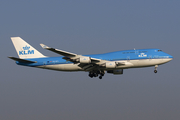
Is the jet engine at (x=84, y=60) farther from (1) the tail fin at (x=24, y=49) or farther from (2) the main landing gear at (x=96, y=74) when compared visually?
(1) the tail fin at (x=24, y=49)

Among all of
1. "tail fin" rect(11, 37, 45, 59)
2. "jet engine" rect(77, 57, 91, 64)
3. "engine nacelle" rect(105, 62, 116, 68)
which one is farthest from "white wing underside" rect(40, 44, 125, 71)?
"tail fin" rect(11, 37, 45, 59)

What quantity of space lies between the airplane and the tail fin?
0.81 metres

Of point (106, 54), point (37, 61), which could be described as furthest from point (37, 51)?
point (106, 54)

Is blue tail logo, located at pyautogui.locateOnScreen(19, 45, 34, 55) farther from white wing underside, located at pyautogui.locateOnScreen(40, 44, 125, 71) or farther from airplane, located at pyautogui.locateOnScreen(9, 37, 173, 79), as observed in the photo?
white wing underside, located at pyautogui.locateOnScreen(40, 44, 125, 71)

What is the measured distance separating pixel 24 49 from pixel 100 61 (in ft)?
52.9

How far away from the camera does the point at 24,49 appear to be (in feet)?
190

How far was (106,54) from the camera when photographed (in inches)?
2072

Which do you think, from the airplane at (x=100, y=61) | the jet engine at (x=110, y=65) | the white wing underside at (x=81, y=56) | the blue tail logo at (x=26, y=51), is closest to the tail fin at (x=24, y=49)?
the blue tail logo at (x=26, y=51)

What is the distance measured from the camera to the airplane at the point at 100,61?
49.7 m

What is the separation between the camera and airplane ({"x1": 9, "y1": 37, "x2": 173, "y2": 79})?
1957 inches

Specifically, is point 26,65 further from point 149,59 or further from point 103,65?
point 149,59

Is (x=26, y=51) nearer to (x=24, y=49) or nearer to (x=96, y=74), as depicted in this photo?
(x=24, y=49)

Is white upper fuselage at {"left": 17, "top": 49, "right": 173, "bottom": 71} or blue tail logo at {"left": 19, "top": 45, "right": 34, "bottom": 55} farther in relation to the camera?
blue tail logo at {"left": 19, "top": 45, "right": 34, "bottom": 55}

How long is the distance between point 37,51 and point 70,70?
819cm
